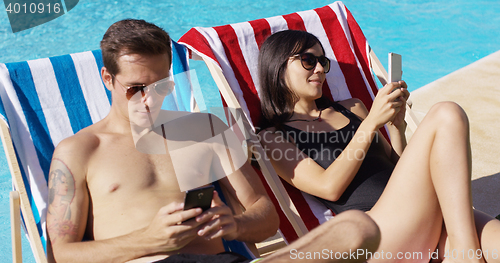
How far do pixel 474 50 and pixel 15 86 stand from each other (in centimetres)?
675

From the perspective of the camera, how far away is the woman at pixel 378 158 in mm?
1718

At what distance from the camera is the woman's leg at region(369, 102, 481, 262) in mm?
1701

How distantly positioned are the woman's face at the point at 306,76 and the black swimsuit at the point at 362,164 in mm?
245

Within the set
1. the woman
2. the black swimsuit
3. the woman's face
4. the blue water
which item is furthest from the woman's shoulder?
the blue water

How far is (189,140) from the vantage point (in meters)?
2.08

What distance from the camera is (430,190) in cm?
178

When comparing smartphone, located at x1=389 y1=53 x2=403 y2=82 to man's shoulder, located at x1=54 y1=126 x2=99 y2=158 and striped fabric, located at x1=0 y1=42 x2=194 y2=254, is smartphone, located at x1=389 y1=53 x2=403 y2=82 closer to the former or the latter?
striped fabric, located at x1=0 y1=42 x2=194 y2=254

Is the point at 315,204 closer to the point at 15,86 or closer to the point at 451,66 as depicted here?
the point at 15,86

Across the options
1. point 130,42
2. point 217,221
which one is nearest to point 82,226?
point 217,221

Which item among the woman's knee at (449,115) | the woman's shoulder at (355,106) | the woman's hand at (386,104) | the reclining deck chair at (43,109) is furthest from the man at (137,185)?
the woman's shoulder at (355,106)

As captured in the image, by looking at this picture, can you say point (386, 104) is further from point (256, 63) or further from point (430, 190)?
point (256, 63)

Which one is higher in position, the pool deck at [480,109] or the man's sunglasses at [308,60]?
the man's sunglasses at [308,60]

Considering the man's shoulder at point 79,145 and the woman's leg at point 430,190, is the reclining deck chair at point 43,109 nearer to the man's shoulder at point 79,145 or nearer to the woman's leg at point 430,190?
the man's shoulder at point 79,145

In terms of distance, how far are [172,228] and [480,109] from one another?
391 cm
